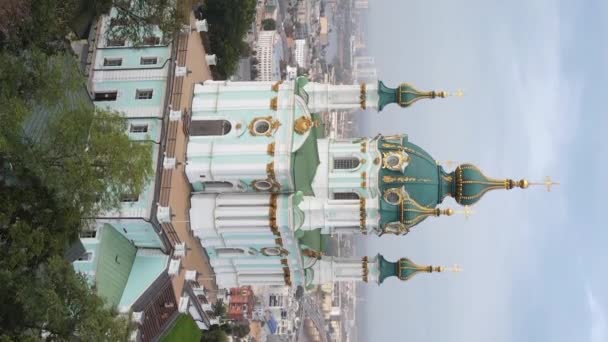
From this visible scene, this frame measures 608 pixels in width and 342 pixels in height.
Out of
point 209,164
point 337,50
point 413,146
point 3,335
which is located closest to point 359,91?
point 413,146

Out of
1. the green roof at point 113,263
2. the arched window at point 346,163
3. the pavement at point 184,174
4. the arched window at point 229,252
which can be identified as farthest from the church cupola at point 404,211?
the green roof at point 113,263

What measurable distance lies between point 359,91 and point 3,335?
67.2 feet

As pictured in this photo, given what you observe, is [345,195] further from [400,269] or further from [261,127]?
[400,269]

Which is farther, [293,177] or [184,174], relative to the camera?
[184,174]

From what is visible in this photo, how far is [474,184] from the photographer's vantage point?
32.2 meters

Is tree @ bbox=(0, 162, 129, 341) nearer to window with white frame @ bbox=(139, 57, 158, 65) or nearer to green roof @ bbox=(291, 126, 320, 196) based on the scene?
green roof @ bbox=(291, 126, 320, 196)

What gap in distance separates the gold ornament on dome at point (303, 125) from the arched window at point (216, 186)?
13.1ft

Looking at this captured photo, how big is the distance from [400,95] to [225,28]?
20.6 metres

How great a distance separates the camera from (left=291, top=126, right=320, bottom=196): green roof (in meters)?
30.5

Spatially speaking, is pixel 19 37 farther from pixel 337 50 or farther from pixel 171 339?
pixel 337 50

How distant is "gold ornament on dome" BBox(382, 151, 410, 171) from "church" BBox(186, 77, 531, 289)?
5 cm

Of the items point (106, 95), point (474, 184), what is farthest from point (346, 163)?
point (106, 95)

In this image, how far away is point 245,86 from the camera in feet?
106

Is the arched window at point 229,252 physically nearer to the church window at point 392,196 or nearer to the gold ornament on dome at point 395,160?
the church window at point 392,196
